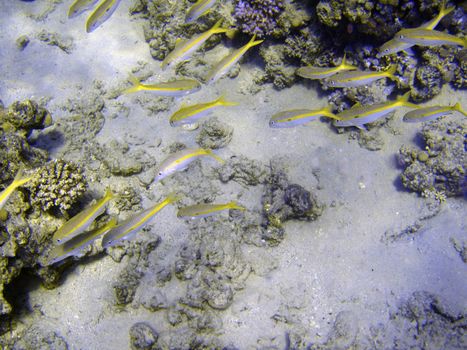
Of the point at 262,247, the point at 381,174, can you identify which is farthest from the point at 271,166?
the point at 381,174

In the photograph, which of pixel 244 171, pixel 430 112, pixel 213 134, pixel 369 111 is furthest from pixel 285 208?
pixel 430 112

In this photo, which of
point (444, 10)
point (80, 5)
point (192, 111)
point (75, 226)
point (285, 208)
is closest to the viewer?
point (75, 226)

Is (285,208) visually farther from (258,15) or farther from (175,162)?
(258,15)

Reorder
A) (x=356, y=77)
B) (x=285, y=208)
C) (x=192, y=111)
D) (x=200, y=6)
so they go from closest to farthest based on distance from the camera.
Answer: (x=192, y=111) < (x=356, y=77) < (x=200, y=6) < (x=285, y=208)

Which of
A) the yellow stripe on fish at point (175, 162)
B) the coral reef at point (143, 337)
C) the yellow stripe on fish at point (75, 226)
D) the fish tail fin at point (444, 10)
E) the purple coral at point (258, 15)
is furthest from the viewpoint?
the purple coral at point (258, 15)

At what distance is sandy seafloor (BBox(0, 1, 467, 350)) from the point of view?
4734 millimetres

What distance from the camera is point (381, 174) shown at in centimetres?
593

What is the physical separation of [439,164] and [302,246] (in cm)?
272

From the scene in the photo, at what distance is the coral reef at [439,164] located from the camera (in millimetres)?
5406

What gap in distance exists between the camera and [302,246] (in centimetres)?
530

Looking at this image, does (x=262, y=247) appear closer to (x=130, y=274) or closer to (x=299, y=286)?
(x=299, y=286)

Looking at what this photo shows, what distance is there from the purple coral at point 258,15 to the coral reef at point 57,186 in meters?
4.22

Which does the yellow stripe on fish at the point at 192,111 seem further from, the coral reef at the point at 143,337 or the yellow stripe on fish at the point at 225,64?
the coral reef at the point at 143,337

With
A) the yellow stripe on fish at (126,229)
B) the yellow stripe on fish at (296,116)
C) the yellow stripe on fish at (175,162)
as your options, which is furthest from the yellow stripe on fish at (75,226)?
the yellow stripe on fish at (296,116)
